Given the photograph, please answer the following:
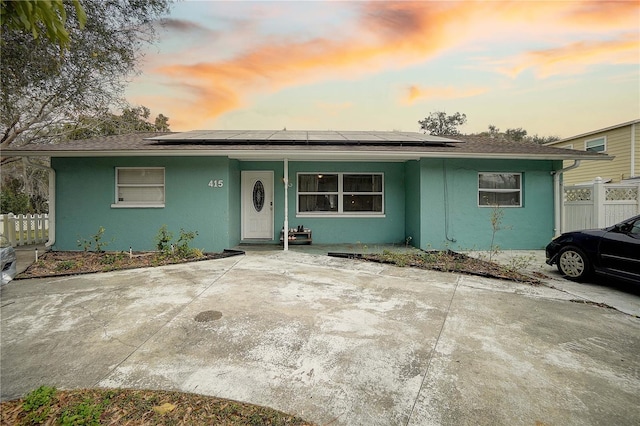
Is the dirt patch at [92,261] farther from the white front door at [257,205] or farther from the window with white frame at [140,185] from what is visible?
the white front door at [257,205]

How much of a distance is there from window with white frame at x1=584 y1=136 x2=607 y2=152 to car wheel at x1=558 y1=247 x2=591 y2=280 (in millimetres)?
13460

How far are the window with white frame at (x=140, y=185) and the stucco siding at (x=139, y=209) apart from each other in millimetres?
194

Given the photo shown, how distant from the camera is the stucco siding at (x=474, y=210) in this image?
8539mm

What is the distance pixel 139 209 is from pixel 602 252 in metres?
10.4

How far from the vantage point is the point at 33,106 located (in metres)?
12.1

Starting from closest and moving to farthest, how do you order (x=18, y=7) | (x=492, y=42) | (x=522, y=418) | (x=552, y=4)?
(x=18, y=7) → (x=522, y=418) → (x=552, y=4) → (x=492, y=42)

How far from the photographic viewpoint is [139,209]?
27.5ft

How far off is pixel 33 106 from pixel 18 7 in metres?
15.1

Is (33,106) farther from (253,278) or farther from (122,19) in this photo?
(253,278)

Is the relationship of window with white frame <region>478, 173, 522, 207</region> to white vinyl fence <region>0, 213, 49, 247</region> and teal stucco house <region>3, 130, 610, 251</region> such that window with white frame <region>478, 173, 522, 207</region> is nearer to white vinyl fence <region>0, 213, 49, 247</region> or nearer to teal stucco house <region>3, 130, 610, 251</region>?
teal stucco house <region>3, 130, 610, 251</region>

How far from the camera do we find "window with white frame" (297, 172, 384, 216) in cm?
973

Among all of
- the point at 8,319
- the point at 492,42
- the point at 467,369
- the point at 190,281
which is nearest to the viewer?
the point at 467,369

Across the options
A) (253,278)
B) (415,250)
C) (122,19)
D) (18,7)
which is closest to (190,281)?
(253,278)

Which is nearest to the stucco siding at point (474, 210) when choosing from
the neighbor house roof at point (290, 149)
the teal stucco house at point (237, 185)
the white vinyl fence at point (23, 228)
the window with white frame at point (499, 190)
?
the teal stucco house at point (237, 185)
